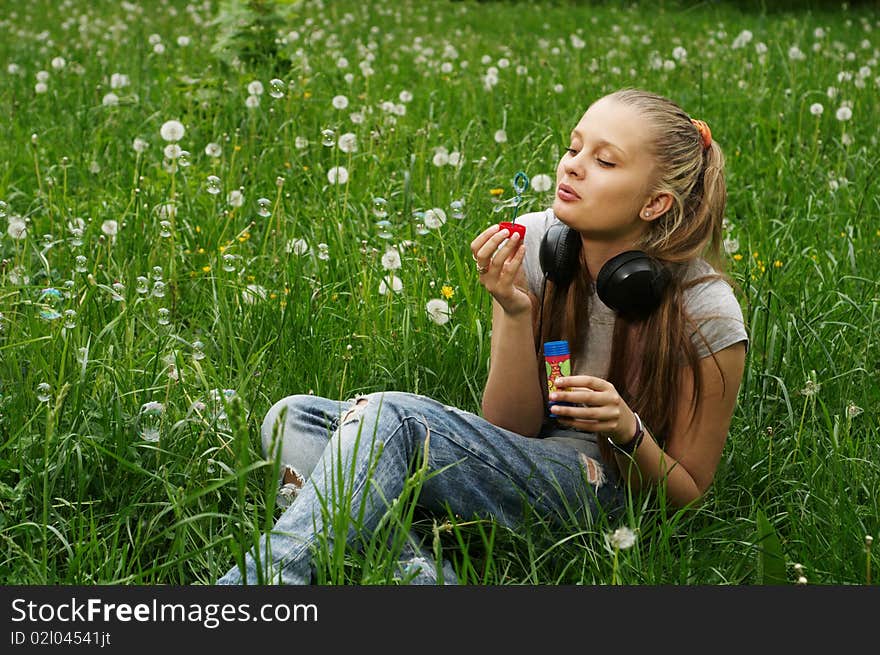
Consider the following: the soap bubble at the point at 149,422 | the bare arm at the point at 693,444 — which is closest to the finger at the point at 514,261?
the bare arm at the point at 693,444

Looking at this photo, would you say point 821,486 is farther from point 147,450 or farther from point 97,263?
point 97,263

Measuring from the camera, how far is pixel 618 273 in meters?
2.04

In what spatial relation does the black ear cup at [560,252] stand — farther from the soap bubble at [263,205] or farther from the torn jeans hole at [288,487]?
the soap bubble at [263,205]

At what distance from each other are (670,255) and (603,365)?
258 millimetres

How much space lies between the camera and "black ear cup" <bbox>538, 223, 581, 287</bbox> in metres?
2.17

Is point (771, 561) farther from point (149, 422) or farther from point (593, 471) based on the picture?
point (149, 422)

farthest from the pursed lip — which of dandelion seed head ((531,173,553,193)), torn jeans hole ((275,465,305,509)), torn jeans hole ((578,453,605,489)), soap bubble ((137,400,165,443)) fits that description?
dandelion seed head ((531,173,553,193))

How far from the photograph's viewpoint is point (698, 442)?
7.00 ft

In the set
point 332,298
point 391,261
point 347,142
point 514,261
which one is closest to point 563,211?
point 514,261

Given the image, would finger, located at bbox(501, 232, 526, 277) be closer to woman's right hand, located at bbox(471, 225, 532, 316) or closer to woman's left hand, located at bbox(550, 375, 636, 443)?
woman's right hand, located at bbox(471, 225, 532, 316)

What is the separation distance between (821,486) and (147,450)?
1313 mm

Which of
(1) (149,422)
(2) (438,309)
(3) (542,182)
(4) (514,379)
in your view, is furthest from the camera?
(3) (542,182)

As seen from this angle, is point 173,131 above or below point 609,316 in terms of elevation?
above

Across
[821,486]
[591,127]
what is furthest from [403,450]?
[821,486]
